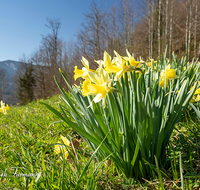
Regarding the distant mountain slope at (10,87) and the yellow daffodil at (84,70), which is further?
the distant mountain slope at (10,87)

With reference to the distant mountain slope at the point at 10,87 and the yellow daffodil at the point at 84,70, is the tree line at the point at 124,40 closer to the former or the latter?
the yellow daffodil at the point at 84,70

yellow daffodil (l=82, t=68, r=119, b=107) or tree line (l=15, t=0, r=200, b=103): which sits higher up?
tree line (l=15, t=0, r=200, b=103)

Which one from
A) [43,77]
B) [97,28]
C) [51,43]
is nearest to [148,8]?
[97,28]

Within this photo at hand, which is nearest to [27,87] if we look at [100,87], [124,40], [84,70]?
[124,40]

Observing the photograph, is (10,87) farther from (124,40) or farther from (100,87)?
(100,87)

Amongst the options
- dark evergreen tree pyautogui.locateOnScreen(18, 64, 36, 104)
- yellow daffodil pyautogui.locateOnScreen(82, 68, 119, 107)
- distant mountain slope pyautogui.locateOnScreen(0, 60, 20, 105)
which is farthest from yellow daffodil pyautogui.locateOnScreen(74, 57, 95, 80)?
distant mountain slope pyautogui.locateOnScreen(0, 60, 20, 105)

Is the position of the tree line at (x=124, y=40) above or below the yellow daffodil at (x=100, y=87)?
above

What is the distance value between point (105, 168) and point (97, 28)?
11685mm

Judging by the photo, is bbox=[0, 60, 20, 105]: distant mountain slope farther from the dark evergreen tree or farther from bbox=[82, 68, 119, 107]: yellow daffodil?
bbox=[82, 68, 119, 107]: yellow daffodil

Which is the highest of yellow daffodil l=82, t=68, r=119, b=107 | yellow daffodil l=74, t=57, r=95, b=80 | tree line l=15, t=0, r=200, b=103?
tree line l=15, t=0, r=200, b=103

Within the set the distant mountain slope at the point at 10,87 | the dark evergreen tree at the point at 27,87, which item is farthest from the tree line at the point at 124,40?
the distant mountain slope at the point at 10,87

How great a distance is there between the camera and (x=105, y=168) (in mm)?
820

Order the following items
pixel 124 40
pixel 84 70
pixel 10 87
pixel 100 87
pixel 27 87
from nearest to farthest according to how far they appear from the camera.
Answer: pixel 100 87
pixel 84 70
pixel 124 40
pixel 27 87
pixel 10 87

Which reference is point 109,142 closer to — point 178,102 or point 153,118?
point 153,118
